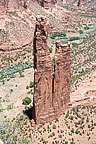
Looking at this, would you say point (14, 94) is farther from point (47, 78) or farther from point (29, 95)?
point (47, 78)

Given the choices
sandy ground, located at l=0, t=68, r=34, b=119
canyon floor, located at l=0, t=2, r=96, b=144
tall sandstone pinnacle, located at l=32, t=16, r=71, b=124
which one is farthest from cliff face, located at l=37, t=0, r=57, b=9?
tall sandstone pinnacle, located at l=32, t=16, r=71, b=124

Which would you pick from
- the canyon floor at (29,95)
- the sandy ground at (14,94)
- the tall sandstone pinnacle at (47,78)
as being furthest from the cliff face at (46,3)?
the tall sandstone pinnacle at (47,78)

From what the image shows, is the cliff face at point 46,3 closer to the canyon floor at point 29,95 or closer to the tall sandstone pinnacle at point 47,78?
the canyon floor at point 29,95

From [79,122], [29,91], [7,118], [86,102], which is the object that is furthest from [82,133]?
[29,91]

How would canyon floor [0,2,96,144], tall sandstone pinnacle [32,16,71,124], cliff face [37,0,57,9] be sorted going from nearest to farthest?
tall sandstone pinnacle [32,16,71,124] < canyon floor [0,2,96,144] < cliff face [37,0,57,9]

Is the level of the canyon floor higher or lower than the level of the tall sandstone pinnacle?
lower

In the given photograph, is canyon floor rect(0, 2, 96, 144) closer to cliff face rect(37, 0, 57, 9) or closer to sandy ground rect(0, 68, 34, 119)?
sandy ground rect(0, 68, 34, 119)

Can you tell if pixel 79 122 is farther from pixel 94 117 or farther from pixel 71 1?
pixel 71 1
